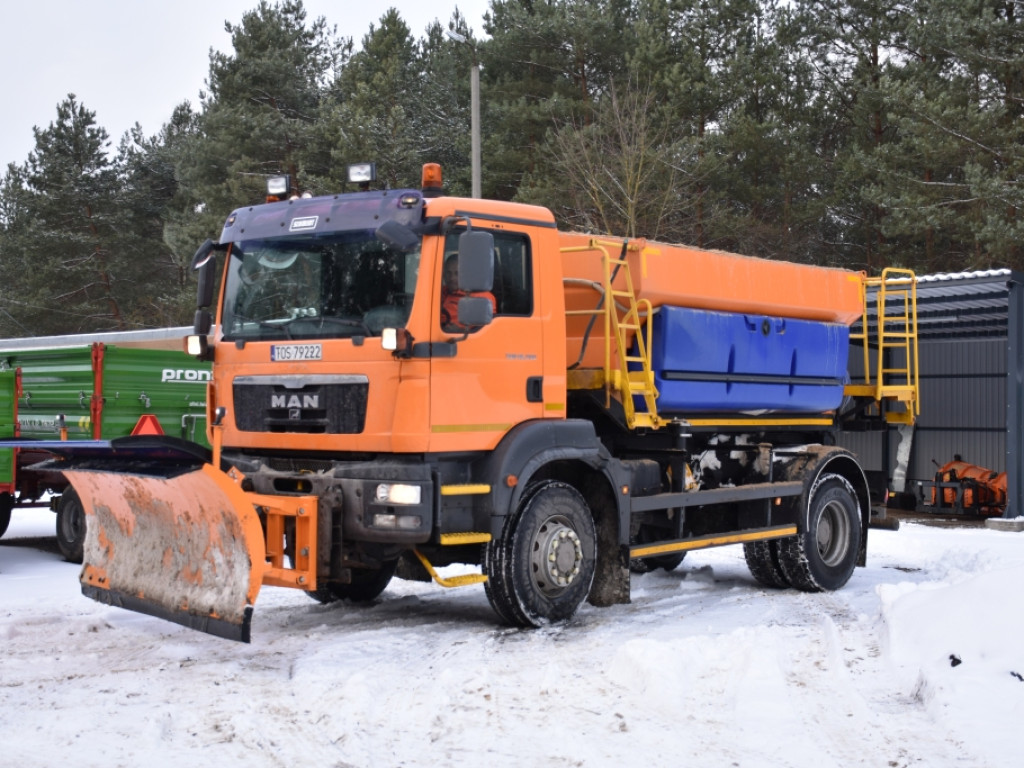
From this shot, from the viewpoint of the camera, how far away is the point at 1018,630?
6703mm

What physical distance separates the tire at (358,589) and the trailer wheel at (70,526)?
4017mm

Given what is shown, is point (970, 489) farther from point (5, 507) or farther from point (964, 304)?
point (5, 507)

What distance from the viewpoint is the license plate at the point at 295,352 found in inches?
310

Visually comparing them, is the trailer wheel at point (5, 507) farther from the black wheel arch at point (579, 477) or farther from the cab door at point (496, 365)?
the cab door at point (496, 365)

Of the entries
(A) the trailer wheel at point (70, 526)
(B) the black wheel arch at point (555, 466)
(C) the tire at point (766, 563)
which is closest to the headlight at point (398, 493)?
(B) the black wheel arch at point (555, 466)

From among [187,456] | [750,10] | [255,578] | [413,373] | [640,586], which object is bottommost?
[640,586]

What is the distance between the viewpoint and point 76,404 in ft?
44.0

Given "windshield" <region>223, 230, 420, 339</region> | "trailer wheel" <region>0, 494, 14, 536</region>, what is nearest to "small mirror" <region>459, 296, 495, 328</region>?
"windshield" <region>223, 230, 420, 339</region>

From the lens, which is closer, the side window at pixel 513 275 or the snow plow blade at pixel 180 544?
the snow plow blade at pixel 180 544

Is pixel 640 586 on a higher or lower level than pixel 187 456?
lower

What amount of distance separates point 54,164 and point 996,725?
3993 cm

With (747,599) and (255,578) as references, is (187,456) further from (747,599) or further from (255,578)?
(747,599)

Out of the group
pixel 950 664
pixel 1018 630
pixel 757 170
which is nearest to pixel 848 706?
pixel 950 664

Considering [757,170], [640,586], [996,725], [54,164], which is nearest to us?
[996,725]
